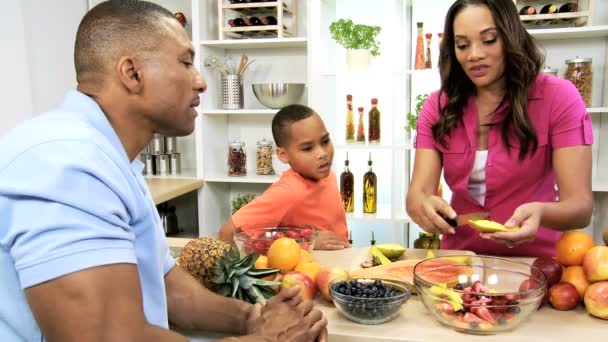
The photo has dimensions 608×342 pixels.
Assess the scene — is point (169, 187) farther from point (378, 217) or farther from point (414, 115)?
point (414, 115)

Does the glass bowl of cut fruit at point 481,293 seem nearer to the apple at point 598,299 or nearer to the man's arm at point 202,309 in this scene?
the apple at point 598,299

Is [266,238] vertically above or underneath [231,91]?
underneath

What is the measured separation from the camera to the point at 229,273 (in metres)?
1.11

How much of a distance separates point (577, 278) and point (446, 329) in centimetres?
33

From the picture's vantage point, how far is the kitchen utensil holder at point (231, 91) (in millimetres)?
3049

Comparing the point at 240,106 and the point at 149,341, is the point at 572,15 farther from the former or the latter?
the point at 149,341

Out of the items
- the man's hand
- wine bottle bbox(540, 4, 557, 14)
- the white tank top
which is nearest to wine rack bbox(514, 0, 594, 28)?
wine bottle bbox(540, 4, 557, 14)

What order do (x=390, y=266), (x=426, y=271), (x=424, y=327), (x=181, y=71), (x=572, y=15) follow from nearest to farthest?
(x=181, y=71), (x=424, y=327), (x=426, y=271), (x=390, y=266), (x=572, y=15)

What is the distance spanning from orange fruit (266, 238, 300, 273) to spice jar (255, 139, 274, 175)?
188cm

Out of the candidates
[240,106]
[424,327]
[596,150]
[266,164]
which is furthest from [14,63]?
[596,150]

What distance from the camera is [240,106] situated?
122 inches

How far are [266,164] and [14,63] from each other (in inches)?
57.9

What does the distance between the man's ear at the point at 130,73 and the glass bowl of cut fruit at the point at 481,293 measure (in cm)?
65

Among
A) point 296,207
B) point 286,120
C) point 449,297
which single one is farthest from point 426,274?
point 286,120
